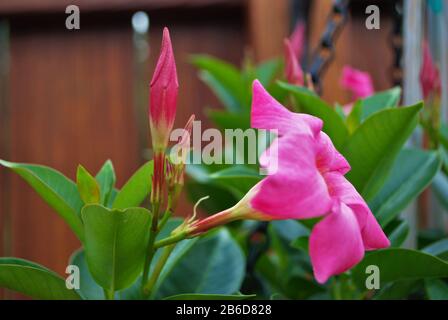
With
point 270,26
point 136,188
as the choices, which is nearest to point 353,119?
point 136,188

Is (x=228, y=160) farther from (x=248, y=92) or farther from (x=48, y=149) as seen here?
(x=48, y=149)

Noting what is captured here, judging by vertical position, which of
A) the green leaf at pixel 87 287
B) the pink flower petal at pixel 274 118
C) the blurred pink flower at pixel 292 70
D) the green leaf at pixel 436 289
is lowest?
the green leaf at pixel 436 289

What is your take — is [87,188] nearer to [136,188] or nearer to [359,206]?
[136,188]

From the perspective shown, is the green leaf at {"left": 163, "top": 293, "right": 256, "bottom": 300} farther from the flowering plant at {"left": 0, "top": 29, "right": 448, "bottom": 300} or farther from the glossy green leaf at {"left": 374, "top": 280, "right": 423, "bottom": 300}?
the glossy green leaf at {"left": 374, "top": 280, "right": 423, "bottom": 300}

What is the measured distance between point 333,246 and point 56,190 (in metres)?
0.24

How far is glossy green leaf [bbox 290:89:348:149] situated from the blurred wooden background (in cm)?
90

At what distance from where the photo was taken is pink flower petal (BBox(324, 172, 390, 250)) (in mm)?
377

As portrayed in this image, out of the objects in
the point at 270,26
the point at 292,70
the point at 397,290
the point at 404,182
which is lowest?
the point at 397,290

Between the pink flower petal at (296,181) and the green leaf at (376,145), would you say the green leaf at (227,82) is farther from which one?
the pink flower petal at (296,181)

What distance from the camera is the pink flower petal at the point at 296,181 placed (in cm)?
35

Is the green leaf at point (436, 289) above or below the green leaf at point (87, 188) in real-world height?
below

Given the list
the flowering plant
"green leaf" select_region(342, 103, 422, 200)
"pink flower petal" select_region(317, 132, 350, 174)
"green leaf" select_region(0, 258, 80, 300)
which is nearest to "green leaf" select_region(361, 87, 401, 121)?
the flowering plant

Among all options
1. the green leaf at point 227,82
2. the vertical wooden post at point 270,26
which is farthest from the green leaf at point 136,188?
the vertical wooden post at point 270,26

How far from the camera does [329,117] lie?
584 millimetres
